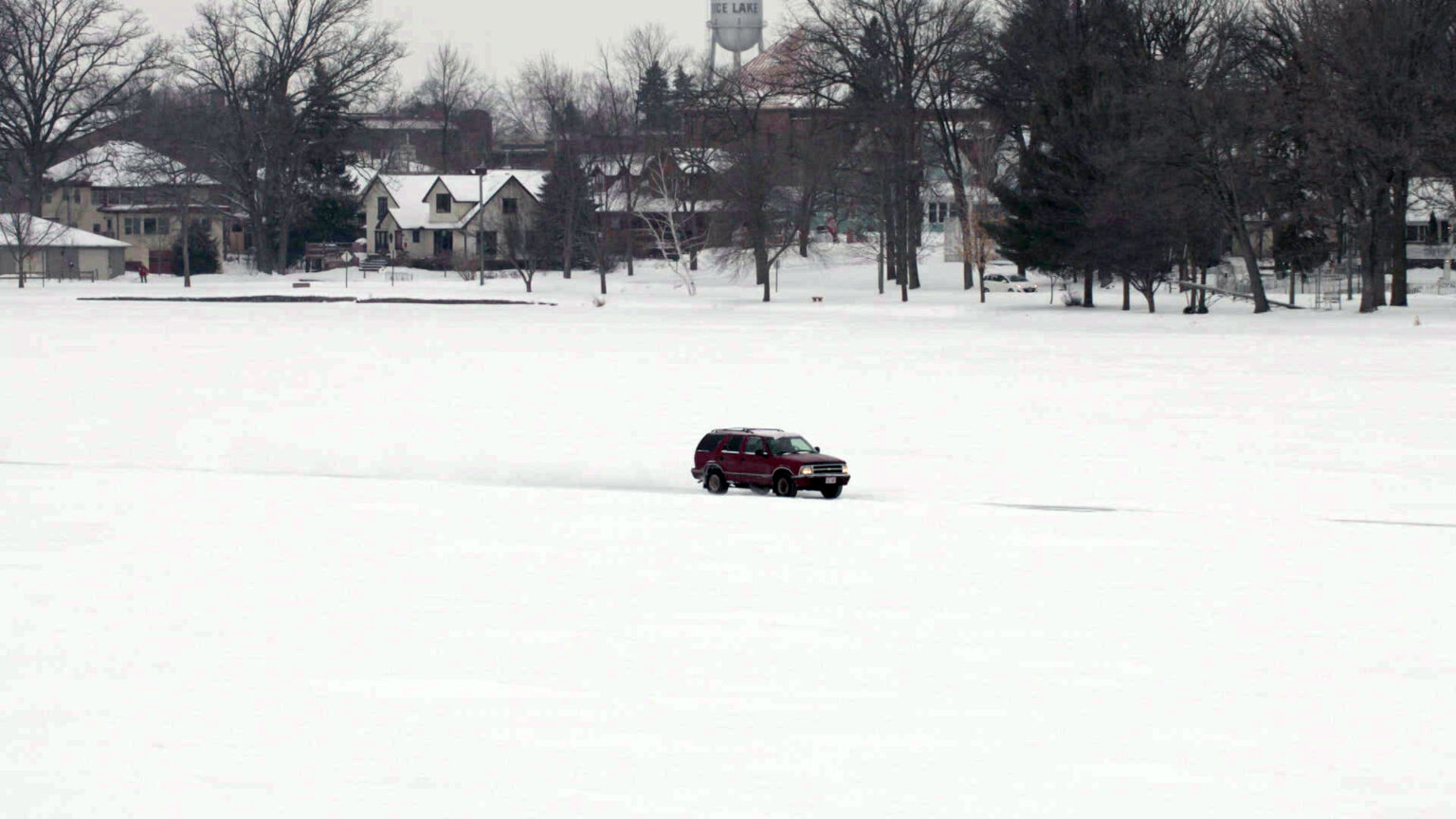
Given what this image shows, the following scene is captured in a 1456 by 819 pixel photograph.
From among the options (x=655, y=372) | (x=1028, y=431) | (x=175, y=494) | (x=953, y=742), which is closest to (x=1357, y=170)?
(x=655, y=372)

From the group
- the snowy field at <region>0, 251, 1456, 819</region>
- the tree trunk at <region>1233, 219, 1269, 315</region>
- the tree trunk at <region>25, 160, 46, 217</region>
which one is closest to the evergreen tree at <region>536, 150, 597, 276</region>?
the tree trunk at <region>25, 160, 46, 217</region>

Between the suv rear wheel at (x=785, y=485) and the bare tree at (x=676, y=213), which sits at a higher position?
the bare tree at (x=676, y=213)

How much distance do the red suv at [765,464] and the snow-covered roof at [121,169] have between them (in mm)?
89661

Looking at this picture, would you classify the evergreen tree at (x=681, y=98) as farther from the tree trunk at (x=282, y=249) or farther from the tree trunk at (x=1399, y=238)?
the tree trunk at (x=1399, y=238)

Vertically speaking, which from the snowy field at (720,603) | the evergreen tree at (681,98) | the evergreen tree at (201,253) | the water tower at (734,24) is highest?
the water tower at (734,24)

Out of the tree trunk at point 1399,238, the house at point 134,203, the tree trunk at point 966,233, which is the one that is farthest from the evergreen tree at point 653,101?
the tree trunk at point 1399,238

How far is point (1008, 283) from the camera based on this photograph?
92.6 metres

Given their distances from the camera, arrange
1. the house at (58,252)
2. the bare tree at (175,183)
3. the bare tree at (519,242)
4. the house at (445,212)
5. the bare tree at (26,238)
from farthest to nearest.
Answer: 1. the house at (445,212)
2. the house at (58,252)
3. the bare tree at (175,183)
4. the bare tree at (519,242)
5. the bare tree at (26,238)

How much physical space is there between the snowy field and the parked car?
52.7 metres

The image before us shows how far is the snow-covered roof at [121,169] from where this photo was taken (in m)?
112

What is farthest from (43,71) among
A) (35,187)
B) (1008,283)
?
(1008,283)

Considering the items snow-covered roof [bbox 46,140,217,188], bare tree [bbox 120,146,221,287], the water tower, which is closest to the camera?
bare tree [bbox 120,146,221,287]

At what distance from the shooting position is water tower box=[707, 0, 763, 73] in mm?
149625

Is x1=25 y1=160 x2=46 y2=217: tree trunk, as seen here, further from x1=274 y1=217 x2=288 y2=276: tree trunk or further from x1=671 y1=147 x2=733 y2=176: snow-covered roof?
x1=671 y1=147 x2=733 y2=176: snow-covered roof
